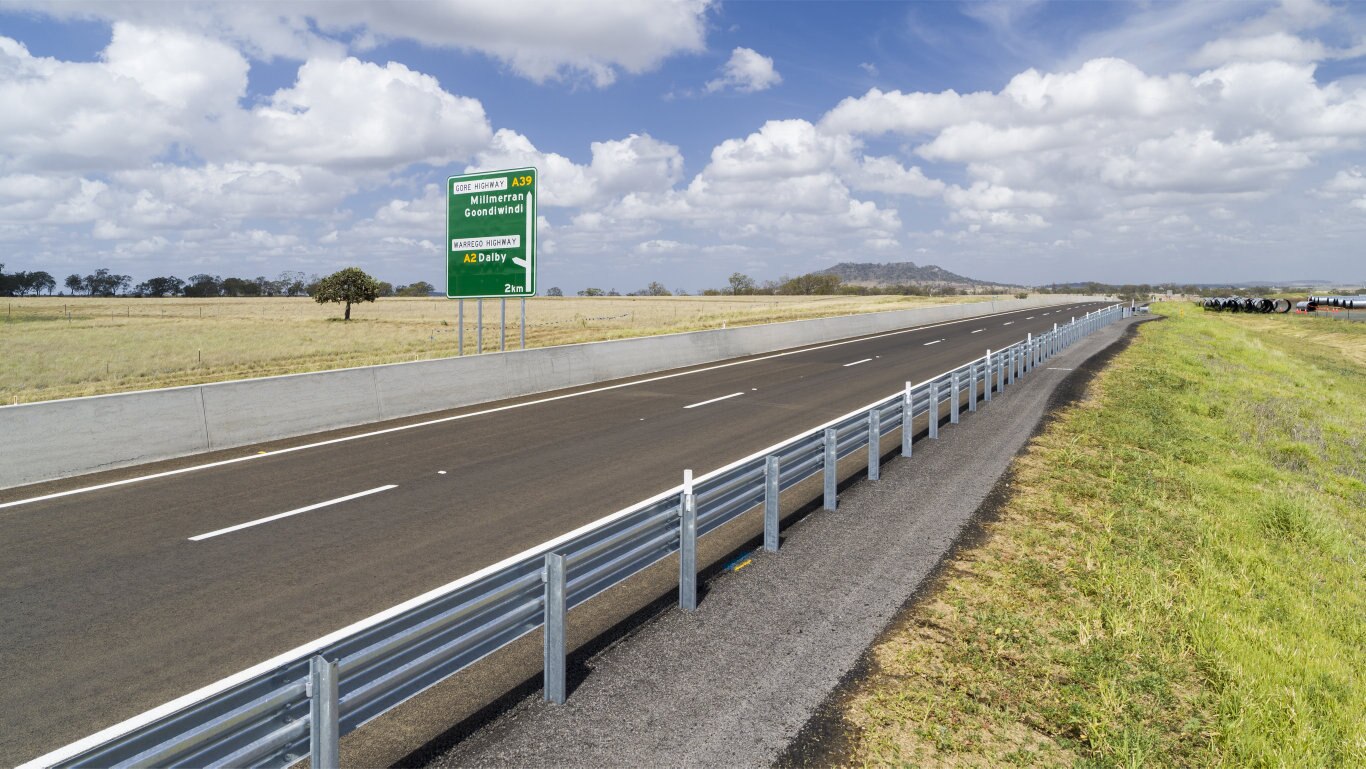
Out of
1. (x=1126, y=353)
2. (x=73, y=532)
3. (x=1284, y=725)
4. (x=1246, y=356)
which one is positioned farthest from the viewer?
(x=1246, y=356)

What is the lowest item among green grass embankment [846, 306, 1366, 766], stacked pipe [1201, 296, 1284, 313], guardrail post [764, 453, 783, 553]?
green grass embankment [846, 306, 1366, 766]

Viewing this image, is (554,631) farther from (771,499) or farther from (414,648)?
(771,499)

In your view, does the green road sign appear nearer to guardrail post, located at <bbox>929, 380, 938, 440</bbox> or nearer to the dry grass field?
the dry grass field

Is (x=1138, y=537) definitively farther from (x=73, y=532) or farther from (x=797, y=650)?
(x=73, y=532)

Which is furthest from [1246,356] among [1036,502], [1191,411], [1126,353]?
[1036,502]

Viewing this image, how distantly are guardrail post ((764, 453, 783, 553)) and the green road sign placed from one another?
40.4 ft

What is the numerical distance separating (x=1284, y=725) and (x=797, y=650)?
2792mm

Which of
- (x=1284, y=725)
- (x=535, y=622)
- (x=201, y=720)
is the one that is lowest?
(x=1284, y=725)

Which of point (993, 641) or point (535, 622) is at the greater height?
point (535, 622)

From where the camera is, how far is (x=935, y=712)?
15.3 feet

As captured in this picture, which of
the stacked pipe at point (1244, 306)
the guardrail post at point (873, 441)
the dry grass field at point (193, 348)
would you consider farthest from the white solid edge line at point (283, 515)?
the stacked pipe at point (1244, 306)

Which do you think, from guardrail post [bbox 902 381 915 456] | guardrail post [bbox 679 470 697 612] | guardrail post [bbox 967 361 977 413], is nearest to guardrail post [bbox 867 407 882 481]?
guardrail post [bbox 902 381 915 456]

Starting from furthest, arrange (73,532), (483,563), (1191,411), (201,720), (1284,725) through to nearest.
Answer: (1191,411) < (73,532) < (483,563) < (1284,725) < (201,720)

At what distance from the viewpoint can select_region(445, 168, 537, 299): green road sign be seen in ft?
61.1
